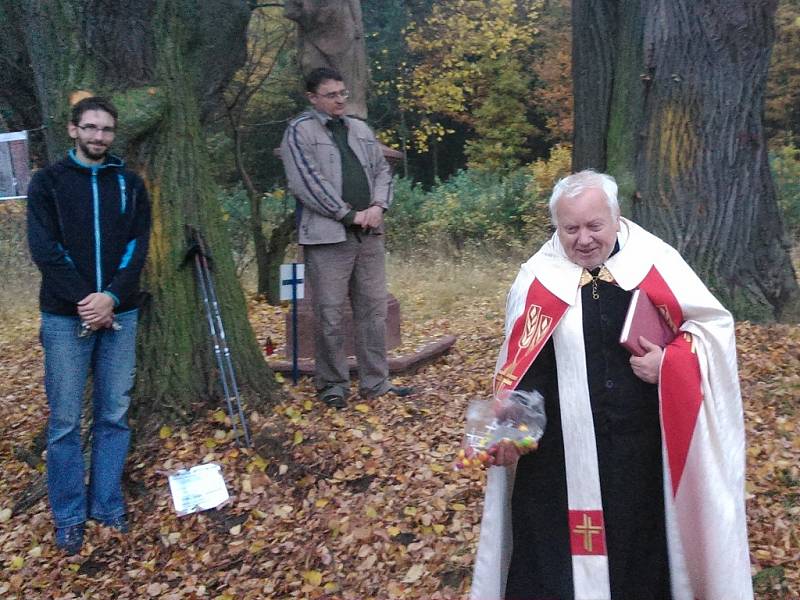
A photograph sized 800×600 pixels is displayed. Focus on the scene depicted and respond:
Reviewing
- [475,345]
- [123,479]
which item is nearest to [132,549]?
[123,479]

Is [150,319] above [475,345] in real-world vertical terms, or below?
above

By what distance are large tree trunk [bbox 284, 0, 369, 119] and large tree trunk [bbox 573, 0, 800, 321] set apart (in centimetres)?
222

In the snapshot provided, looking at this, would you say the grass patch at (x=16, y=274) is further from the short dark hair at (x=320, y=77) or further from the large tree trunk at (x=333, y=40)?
the short dark hair at (x=320, y=77)

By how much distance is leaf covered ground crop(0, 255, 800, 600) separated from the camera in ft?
13.8

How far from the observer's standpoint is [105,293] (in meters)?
4.26

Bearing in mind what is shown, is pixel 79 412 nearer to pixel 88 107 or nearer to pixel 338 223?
pixel 88 107

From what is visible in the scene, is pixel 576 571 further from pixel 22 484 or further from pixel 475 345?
pixel 475 345

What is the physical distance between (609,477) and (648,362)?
0.44 metres

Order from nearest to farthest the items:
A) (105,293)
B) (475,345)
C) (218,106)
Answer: (105,293), (475,345), (218,106)

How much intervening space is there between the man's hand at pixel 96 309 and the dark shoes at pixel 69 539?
1.10 meters

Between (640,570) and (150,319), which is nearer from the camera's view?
(640,570)

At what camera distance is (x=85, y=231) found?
4270 millimetres

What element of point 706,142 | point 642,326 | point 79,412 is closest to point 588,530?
point 642,326

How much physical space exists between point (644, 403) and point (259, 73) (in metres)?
10.8
